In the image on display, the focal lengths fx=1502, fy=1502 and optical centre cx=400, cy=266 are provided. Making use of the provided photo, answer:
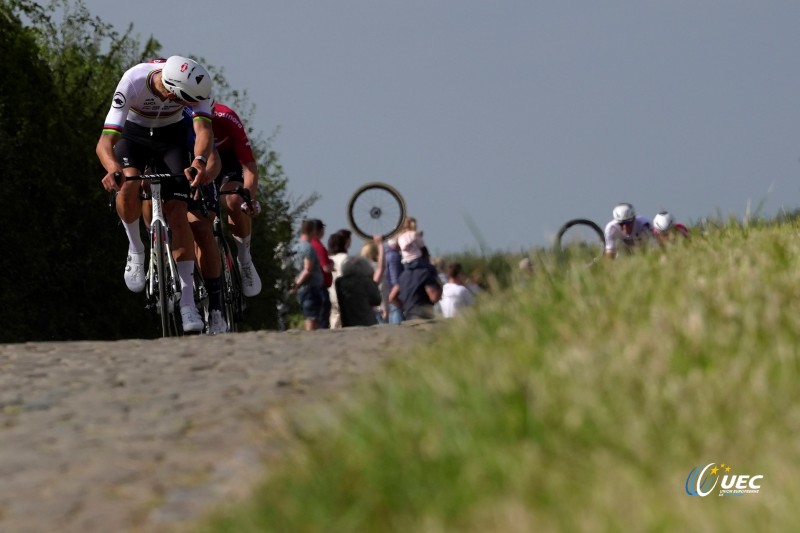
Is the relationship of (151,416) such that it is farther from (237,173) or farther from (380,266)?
(380,266)

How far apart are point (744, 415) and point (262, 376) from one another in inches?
128

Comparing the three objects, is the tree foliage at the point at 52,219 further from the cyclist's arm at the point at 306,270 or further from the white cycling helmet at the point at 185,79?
the white cycling helmet at the point at 185,79

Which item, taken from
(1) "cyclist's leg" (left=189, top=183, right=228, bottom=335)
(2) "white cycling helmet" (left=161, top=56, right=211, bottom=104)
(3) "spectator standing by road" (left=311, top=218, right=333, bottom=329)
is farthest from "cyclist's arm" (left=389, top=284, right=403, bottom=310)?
(2) "white cycling helmet" (left=161, top=56, right=211, bottom=104)

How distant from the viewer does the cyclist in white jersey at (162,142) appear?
10.6m

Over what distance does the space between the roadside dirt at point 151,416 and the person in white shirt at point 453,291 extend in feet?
21.1

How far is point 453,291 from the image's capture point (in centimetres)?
1639

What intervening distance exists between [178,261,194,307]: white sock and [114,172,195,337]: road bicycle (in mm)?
38

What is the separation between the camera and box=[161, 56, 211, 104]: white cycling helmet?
34.4ft

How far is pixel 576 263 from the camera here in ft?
25.3

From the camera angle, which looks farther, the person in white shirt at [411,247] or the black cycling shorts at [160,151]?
the person in white shirt at [411,247]

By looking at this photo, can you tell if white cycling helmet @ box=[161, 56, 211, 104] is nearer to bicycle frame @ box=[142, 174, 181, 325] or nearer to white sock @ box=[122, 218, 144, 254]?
bicycle frame @ box=[142, 174, 181, 325]

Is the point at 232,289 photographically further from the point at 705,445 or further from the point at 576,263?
the point at 705,445

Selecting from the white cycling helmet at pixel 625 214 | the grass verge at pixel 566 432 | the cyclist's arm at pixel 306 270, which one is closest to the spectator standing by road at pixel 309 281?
the cyclist's arm at pixel 306 270

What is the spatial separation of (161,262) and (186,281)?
24 centimetres
